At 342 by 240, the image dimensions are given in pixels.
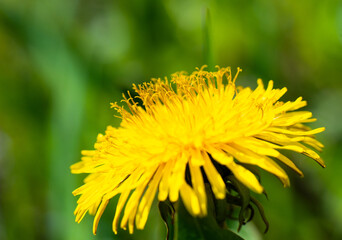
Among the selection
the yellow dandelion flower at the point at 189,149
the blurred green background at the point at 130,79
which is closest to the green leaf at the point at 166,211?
the yellow dandelion flower at the point at 189,149

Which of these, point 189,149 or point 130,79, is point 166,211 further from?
point 130,79

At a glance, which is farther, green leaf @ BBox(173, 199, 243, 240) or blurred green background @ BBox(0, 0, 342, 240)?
blurred green background @ BBox(0, 0, 342, 240)

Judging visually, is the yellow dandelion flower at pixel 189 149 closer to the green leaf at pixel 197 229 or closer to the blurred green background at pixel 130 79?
the green leaf at pixel 197 229

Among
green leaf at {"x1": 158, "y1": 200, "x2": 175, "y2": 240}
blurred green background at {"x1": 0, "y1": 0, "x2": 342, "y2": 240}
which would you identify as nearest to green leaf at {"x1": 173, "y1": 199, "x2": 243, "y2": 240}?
green leaf at {"x1": 158, "y1": 200, "x2": 175, "y2": 240}

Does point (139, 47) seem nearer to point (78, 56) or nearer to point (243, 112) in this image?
point (78, 56)

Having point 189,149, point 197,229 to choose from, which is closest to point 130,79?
point 189,149

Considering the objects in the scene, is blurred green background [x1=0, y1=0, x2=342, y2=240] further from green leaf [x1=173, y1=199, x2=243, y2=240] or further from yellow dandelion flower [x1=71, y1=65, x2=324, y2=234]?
green leaf [x1=173, y1=199, x2=243, y2=240]

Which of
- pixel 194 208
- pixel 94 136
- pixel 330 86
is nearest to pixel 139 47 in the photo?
pixel 94 136
